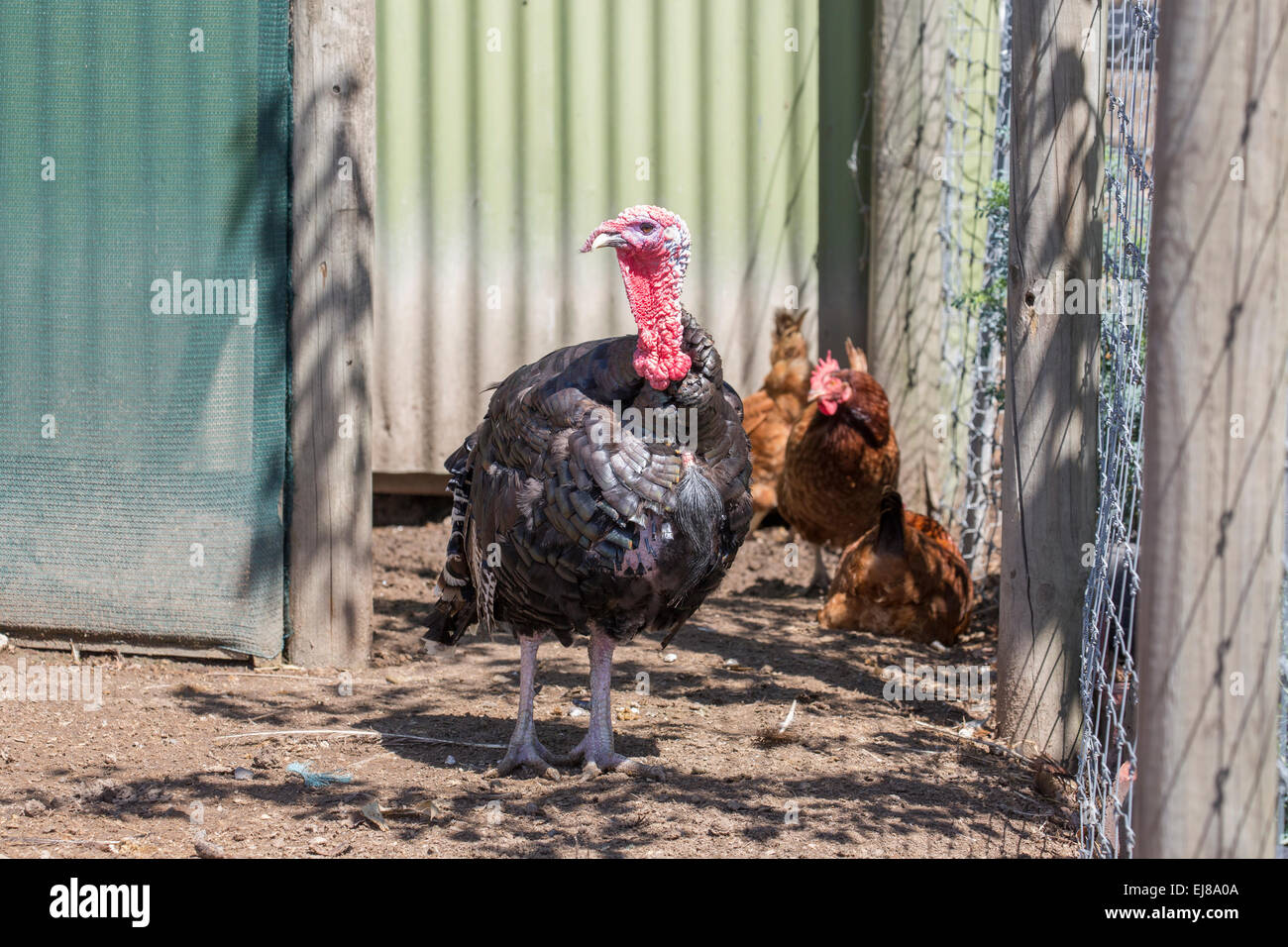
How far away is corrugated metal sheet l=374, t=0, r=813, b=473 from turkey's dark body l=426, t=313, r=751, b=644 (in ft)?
10.7

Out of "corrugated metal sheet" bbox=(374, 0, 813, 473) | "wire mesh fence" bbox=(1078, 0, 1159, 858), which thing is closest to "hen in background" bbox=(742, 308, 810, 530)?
"corrugated metal sheet" bbox=(374, 0, 813, 473)

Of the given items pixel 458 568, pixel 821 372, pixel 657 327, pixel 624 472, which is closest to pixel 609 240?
pixel 657 327

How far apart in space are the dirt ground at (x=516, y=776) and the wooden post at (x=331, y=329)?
→ 12.0 inches

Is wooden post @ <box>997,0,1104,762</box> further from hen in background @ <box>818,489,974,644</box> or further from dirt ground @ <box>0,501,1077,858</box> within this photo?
hen in background @ <box>818,489,974,644</box>

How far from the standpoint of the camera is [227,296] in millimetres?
4973

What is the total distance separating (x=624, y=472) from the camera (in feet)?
11.9

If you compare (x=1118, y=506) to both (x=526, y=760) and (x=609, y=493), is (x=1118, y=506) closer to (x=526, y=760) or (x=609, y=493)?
(x=609, y=493)

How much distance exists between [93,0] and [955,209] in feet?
14.5

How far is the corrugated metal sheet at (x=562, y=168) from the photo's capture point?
6.99m

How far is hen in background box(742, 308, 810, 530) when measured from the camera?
22.5 feet

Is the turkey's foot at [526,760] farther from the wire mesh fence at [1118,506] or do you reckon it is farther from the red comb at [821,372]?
the red comb at [821,372]

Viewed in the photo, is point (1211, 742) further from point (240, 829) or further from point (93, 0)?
point (93, 0)

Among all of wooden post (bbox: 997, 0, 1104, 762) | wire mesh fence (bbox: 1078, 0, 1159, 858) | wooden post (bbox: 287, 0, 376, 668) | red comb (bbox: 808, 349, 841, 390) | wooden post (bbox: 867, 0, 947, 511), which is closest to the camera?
wire mesh fence (bbox: 1078, 0, 1159, 858)
